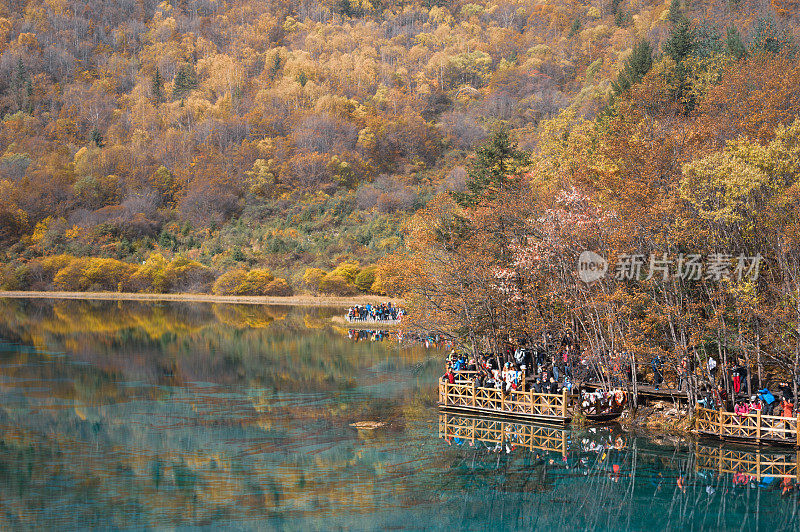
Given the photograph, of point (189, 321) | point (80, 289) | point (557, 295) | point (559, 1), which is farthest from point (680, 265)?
point (559, 1)

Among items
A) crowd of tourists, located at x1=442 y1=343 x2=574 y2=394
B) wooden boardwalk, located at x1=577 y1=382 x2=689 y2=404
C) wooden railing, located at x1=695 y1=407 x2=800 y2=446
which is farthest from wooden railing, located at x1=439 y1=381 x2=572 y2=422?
wooden railing, located at x1=695 y1=407 x2=800 y2=446

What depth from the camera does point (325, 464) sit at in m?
22.2

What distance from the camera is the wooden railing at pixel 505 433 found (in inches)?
949

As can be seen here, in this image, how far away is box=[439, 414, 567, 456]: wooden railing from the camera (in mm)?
24106

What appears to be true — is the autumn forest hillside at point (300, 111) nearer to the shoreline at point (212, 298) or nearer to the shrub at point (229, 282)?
the shrub at point (229, 282)

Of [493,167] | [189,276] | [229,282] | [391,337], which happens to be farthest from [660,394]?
[189,276]

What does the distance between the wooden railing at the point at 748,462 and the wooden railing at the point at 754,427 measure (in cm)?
48

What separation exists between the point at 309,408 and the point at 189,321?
1277 inches

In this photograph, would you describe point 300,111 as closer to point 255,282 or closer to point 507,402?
point 255,282

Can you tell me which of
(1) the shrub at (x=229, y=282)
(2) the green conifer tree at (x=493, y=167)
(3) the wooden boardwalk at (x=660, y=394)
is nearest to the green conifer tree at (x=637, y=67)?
(2) the green conifer tree at (x=493, y=167)

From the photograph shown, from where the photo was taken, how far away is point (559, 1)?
165500 mm

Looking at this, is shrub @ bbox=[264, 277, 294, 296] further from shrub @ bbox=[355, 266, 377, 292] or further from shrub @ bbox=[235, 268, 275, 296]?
shrub @ bbox=[355, 266, 377, 292]

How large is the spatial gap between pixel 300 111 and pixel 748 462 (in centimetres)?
11963

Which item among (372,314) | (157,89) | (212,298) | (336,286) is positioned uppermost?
(157,89)
